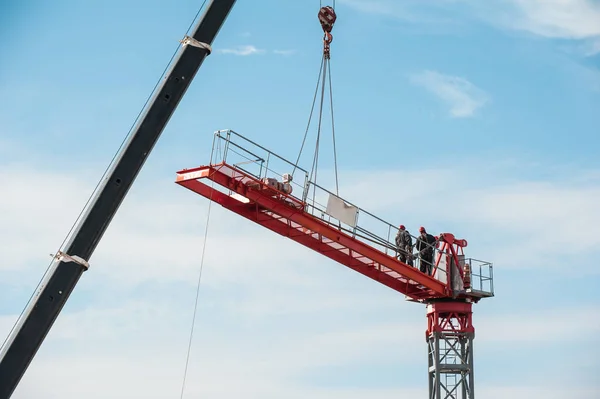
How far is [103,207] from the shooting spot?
22.2 metres

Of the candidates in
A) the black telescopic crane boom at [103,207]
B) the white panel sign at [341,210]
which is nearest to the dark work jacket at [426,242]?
the white panel sign at [341,210]

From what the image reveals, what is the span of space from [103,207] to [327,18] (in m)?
16.2

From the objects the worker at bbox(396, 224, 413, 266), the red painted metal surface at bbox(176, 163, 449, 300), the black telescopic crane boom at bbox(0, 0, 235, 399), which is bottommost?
the black telescopic crane boom at bbox(0, 0, 235, 399)

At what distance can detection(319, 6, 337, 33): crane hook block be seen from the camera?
35.8 metres

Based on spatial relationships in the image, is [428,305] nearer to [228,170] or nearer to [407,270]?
[407,270]

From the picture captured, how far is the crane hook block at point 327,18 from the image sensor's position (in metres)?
35.8

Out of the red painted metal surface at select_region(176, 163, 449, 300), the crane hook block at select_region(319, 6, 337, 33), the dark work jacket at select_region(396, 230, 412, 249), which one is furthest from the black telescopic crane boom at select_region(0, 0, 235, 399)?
the dark work jacket at select_region(396, 230, 412, 249)

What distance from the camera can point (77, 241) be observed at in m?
21.8

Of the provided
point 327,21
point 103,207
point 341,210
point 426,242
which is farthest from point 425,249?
point 103,207

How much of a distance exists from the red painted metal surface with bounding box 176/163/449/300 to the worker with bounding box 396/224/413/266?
1.84 ft

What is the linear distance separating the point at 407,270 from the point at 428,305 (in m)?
2.86

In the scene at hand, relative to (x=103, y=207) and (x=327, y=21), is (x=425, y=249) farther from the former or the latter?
(x=103, y=207)

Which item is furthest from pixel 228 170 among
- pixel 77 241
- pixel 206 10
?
pixel 77 241

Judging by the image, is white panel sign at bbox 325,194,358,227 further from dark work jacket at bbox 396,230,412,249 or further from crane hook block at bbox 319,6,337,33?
crane hook block at bbox 319,6,337,33
